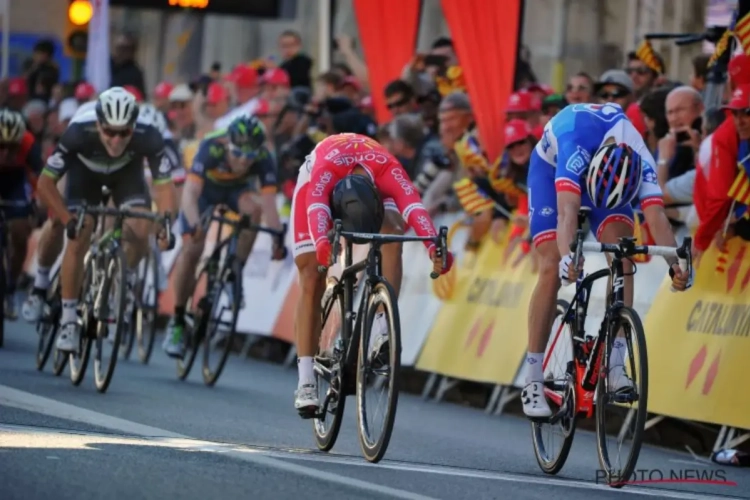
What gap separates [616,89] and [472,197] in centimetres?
137

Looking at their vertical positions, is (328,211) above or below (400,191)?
below

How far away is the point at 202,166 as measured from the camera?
50.7ft

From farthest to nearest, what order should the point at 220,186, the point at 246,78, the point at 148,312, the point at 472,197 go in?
the point at 246,78
the point at 148,312
the point at 220,186
the point at 472,197

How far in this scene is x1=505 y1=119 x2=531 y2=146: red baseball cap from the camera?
14609mm

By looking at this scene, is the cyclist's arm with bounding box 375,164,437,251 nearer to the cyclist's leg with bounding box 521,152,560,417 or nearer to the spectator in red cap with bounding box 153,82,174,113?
the cyclist's leg with bounding box 521,152,560,417

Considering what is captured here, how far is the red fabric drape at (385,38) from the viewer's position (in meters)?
18.5

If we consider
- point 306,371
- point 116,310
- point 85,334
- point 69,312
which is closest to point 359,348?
point 306,371

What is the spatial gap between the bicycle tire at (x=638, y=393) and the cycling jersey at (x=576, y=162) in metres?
0.79

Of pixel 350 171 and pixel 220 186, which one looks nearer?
pixel 350 171

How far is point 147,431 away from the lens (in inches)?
405

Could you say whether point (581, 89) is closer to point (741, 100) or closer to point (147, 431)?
point (741, 100)

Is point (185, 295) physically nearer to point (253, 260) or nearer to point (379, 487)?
point (253, 260)

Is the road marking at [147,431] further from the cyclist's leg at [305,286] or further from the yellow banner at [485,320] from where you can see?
the yellow banner at [485,320]

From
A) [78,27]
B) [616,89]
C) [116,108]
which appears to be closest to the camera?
[116,108]
